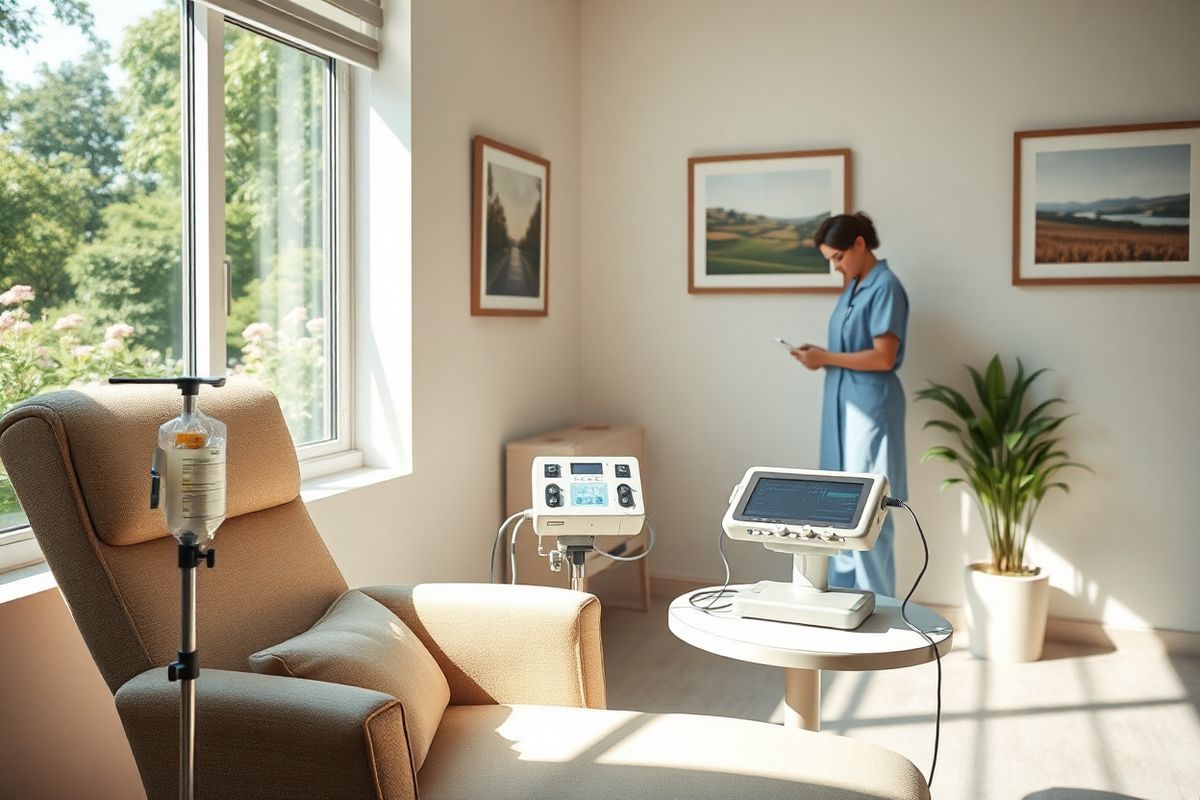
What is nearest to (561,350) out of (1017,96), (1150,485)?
(1017,96)

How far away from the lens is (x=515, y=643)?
2.10 m

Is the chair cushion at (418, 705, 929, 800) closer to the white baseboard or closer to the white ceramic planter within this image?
the white ceramic planter

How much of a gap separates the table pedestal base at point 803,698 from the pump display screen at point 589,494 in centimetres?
49

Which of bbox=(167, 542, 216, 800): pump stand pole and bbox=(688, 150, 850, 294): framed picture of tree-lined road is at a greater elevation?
bbox=(688, 150, 850, 294): framed picture of tree-lined road

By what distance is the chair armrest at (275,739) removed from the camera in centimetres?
150

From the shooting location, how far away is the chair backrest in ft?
5.64

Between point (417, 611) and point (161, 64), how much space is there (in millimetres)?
1455

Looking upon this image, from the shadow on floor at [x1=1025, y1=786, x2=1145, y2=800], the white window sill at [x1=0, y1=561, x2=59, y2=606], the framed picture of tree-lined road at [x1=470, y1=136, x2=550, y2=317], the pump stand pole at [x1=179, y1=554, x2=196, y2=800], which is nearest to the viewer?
the pump stand pole at [x1=179, y1=554, x2=196, y2=800]

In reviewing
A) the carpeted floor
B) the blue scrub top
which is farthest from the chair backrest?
the blue scrub top

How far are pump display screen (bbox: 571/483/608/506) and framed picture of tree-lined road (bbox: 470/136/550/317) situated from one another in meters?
1.61

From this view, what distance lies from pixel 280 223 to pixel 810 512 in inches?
71.8

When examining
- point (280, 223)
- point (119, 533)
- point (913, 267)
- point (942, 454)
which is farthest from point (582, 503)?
point (913, 267)

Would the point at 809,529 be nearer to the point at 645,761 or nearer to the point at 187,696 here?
the point at 645,761

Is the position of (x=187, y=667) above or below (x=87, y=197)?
below
